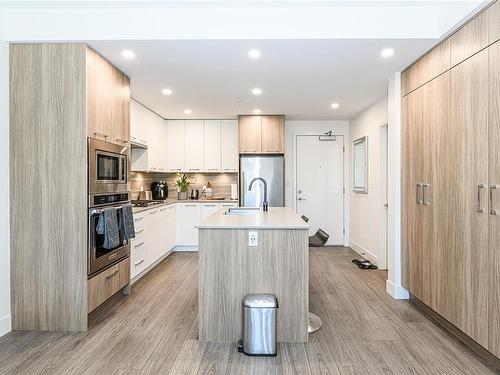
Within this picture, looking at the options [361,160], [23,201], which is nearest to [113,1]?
[23,201]

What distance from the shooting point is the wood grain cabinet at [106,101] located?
3.08 metres

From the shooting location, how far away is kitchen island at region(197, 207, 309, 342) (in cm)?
276

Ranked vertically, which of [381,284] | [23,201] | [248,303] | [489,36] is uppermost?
[489,36]

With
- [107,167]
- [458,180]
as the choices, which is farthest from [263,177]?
[458,180]

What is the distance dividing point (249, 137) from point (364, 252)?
2.65 metres

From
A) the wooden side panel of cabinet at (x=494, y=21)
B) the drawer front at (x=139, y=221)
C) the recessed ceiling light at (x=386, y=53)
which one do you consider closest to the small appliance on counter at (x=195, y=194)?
the drawer front at (x=139, y=221)

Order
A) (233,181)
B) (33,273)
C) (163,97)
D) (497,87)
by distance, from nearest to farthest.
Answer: (497,87), (33,273), (163,97), (233,181)

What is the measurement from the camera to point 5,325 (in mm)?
2910

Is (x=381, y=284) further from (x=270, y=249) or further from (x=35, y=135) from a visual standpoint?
(x=35, y=135)

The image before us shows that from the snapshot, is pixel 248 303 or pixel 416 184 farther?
pixel 416 184

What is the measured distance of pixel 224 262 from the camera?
278 centimetres

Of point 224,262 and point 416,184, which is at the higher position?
point 416,184

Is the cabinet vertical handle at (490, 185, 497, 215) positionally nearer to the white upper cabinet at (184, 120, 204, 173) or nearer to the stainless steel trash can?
the stainless steel trash can

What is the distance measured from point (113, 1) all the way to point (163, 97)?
2.11 m
